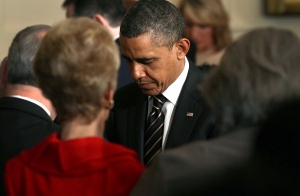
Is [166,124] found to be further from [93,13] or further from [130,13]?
[93,13]

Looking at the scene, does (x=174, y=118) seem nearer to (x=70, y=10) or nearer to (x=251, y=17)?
(x=70, y=10)

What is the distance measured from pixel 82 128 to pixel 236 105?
0.45 metres

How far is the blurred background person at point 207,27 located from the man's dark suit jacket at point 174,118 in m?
2.41

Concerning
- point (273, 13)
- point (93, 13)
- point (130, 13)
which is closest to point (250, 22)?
point (273, 13)

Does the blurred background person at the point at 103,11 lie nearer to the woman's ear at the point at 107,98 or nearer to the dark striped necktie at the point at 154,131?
the dark striped necktie at the point at 154,131

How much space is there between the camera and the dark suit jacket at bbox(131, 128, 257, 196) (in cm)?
235

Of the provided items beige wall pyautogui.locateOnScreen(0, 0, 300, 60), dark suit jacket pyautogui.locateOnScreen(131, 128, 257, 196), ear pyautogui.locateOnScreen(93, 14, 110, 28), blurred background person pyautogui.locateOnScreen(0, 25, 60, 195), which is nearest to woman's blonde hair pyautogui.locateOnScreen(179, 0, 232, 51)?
ear pyautogui.locateOnScreen(93, 14, 110, 28)

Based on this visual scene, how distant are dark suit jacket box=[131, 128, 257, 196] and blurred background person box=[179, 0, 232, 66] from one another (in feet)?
12.1

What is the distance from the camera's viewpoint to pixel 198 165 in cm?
238

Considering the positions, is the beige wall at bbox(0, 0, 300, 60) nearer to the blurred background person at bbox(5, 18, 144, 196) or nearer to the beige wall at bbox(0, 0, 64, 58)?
the beige wall at bbox(0, 0, 64, 58)

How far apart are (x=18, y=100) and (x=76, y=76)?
883 mm

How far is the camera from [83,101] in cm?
252

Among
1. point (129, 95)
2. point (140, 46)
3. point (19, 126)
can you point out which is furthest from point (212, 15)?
point (19, 126)

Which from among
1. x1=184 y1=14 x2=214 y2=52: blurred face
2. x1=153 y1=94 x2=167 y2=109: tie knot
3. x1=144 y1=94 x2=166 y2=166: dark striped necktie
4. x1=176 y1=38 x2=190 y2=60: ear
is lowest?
x1=184 y1=14 x2=214 y2=52: blurred face
